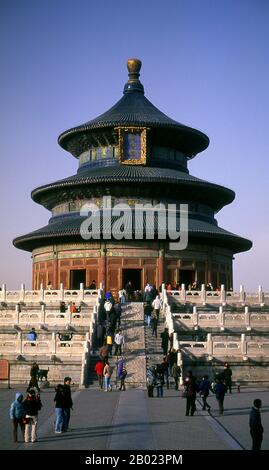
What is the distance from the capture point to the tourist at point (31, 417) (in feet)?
62.1

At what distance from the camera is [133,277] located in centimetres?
5341

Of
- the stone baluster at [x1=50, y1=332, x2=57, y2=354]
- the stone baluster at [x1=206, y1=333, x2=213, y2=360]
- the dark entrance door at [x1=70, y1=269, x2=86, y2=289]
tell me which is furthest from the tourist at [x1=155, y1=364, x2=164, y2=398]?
→ the dark entrance door at [x1=70, y1=269, x2=86, y2=289]

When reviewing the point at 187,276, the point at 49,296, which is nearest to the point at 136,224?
the point at 187,276

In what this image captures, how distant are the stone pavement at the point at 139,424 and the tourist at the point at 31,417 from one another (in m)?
0.27

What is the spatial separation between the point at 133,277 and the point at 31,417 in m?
34.6

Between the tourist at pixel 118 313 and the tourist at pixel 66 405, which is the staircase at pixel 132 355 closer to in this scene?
the tourist at pixel 118 313

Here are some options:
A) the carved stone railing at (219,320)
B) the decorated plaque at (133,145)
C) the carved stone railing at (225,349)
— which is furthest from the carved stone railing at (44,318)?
the decorated plaque at (133,145)

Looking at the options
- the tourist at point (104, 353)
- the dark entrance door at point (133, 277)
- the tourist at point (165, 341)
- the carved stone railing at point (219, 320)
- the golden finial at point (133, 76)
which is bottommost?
the tourist at point (104, 353)

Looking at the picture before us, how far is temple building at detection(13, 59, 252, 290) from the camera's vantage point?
52750 millimetres

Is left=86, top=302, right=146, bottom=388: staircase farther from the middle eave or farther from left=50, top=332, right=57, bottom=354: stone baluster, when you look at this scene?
the middle eave

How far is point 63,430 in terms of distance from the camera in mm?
20391

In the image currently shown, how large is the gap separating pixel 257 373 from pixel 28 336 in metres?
9.68

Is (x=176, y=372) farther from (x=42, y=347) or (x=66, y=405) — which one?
(x=66, y=405)
